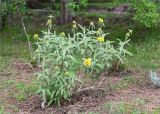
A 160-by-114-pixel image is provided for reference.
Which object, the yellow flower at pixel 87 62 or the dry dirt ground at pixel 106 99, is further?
the dry dirt ground at pixel 106 99

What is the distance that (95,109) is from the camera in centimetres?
540

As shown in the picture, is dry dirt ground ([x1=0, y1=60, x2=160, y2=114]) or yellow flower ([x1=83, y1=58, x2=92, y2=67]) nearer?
yellow flower ([x1=83, y1=58, x2=92, y2=67])

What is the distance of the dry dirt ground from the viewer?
5375 millimetres

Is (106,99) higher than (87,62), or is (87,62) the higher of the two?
(87,62)

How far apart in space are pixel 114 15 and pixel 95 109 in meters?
6.14

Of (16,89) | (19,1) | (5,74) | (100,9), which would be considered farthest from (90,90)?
(100,9)

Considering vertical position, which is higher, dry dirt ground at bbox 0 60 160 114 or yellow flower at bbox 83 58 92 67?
yellow flower at bbox 83 58 92 67

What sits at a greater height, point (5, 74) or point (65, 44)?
point (65, 44)

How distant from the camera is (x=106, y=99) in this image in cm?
572

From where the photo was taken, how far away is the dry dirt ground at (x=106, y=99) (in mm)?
5375

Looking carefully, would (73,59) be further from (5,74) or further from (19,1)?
(19,1)

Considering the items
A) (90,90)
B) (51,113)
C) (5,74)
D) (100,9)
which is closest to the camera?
(51,113)

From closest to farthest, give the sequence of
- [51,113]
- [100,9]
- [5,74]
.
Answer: [51,113]
[5,74]
[100,9]

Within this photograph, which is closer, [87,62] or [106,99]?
[87,62]
